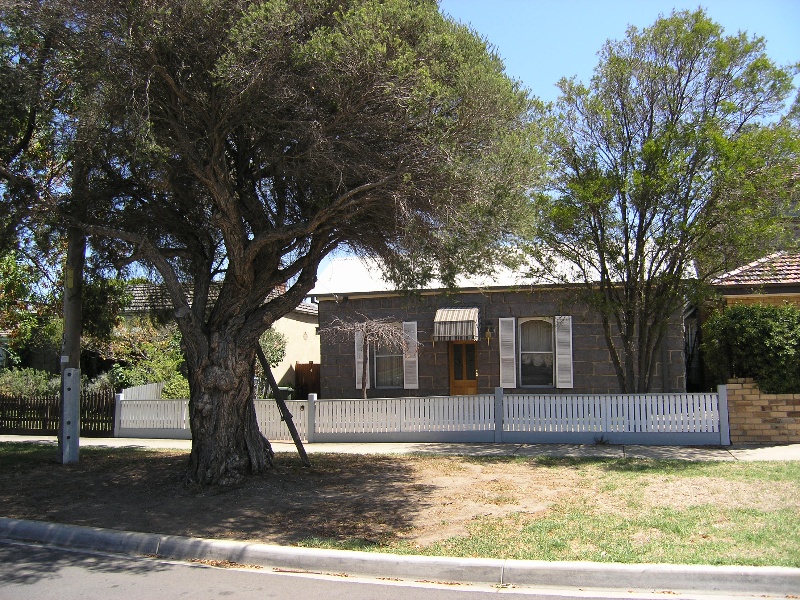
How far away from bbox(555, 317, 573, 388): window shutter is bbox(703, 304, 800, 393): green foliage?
13.1ft

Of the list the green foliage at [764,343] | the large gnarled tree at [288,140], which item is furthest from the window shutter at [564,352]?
the large gnarled tree at [288,140]

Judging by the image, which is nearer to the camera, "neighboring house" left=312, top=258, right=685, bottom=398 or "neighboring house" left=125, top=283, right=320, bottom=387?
"neighboring house" left=312, top=258, right=685, bottom=398

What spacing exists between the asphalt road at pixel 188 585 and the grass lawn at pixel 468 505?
65cm

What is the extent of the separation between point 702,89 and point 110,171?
11049mm

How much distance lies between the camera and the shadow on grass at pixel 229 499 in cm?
818

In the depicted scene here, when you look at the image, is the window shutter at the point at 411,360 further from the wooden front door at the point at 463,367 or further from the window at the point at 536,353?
the window at the point at 536,353

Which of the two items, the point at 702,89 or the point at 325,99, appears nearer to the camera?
the point at 325,99

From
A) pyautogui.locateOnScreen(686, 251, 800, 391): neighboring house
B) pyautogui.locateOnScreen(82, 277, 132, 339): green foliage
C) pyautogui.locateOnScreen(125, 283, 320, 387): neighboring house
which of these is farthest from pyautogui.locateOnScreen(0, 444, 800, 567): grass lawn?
pyautogui.locateOnScreen(125, 283, 320, 387): neighboring house

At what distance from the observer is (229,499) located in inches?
370

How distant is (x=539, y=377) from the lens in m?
17.8

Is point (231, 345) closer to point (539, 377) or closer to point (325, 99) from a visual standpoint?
point (325, 99)

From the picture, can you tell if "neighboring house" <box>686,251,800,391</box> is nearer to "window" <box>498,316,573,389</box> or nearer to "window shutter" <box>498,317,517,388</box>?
"window" <box>498,316,573,389</box>

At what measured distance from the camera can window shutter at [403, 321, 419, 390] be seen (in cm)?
1828

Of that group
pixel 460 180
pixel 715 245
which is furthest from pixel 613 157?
pixel 460 180
